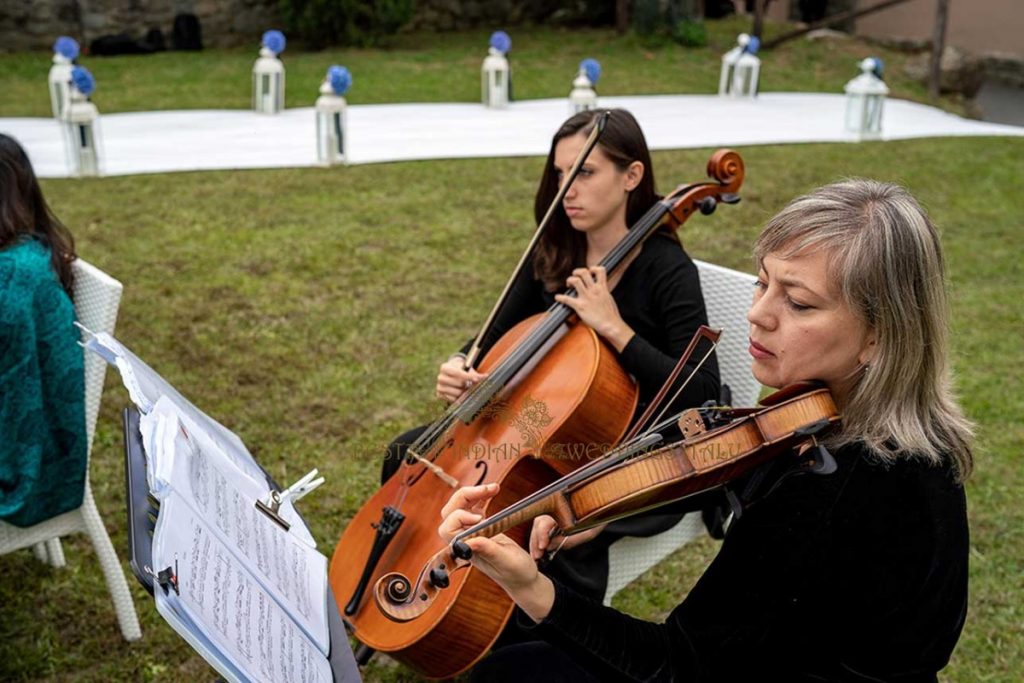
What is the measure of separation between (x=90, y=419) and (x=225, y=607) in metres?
1.31

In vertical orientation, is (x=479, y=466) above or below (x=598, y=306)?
below

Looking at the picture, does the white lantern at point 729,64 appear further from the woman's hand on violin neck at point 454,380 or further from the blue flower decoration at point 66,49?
the woman's hand on violin neck at point 454,380

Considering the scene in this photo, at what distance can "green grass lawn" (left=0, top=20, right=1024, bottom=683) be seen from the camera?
265 centimetres

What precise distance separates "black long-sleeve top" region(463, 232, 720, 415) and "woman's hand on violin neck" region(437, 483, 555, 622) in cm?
82

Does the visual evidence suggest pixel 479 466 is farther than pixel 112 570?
No

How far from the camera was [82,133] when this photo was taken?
646cm

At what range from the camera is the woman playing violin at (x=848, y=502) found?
1.33m

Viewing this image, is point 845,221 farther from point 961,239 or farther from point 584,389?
point 961,239

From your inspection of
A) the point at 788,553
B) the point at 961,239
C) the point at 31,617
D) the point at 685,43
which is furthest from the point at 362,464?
the point at 685,43

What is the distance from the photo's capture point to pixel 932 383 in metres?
1.40

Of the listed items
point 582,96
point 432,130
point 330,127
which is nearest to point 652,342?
point 330,127

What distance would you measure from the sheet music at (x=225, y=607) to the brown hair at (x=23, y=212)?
1.28 meters

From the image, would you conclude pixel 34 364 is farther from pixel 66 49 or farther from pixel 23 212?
pixel 66 49

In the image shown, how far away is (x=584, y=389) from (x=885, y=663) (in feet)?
2.80
